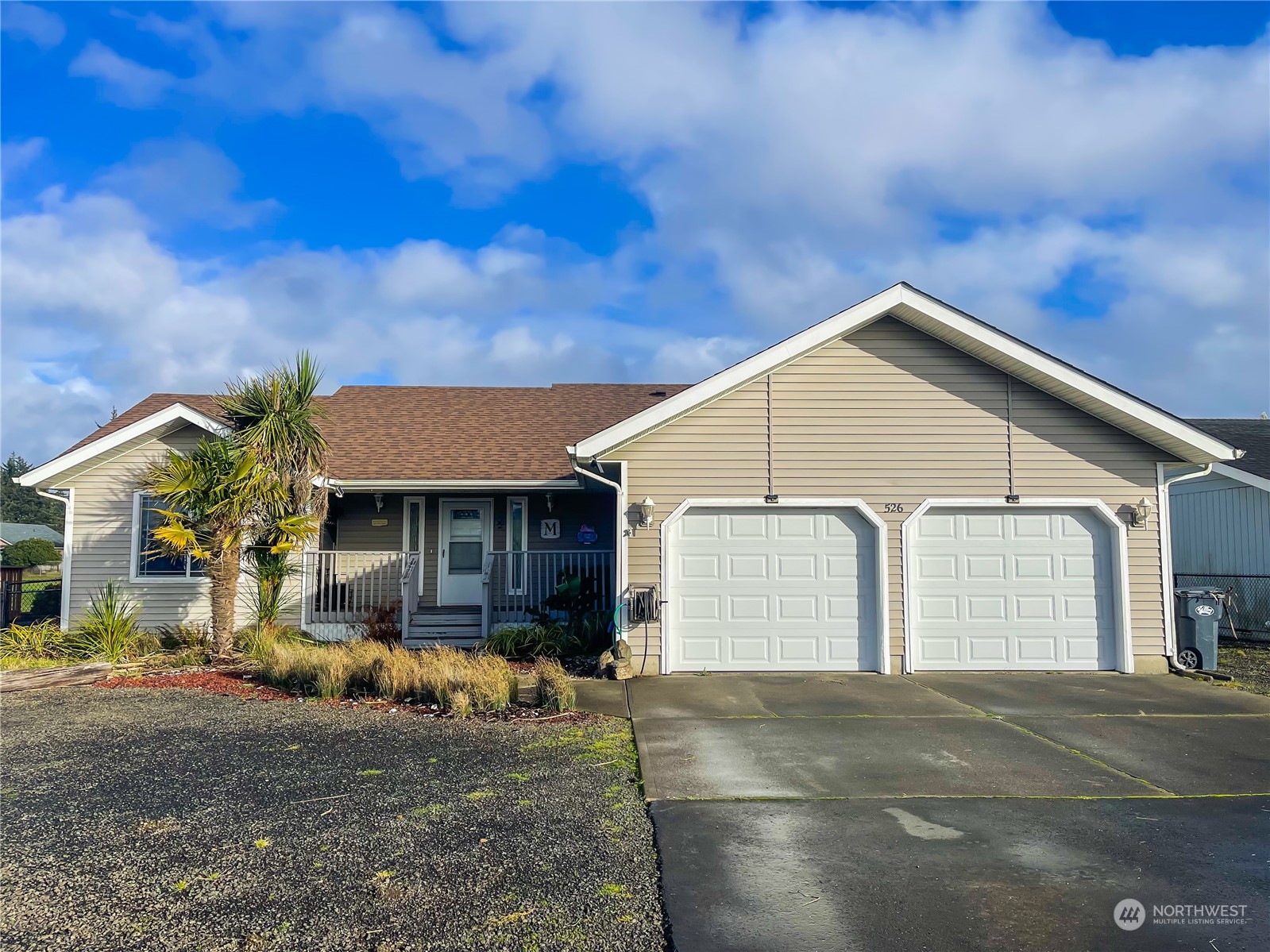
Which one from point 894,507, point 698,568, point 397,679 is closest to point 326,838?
point 397,679

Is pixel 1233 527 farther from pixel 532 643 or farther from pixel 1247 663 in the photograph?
pixel 532 643

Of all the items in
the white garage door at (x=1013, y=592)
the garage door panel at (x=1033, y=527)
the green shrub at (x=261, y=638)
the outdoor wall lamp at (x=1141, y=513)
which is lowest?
the green shrub at (x=261, y=638)

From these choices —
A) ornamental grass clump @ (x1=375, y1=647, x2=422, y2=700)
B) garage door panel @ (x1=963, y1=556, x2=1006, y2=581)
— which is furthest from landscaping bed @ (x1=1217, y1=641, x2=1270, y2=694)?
ornamental grass clump @ (x1=375, y1=647, x2=422, y2=700)

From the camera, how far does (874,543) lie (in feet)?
33.8

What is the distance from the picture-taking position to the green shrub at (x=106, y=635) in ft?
35.9

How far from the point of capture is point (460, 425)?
15.5 m

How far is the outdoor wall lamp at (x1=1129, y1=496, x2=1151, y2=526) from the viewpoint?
1013 centimetres

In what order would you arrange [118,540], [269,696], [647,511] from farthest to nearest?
1. [118,540]
2. [647,511]
3. [269,696]

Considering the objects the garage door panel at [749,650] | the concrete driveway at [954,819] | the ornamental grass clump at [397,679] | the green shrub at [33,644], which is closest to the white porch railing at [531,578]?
the garage door panel at [749,650]

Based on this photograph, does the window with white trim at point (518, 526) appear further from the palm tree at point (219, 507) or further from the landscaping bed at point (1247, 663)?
the landscaping bed at point (1247, 663)

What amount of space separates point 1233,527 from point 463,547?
46.8ft

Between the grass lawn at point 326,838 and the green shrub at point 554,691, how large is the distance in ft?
1.49

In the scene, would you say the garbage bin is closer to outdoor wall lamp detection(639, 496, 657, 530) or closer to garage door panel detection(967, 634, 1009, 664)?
garage door panel detection(967, 634, 1009, 664)

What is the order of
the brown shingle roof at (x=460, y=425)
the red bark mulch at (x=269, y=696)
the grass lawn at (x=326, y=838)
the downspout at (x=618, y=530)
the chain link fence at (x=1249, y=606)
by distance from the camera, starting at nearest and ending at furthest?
the grass lawn at (x=326, y=838)
the red bark mulch at (x=269, y=696)
the downspout at (x=618, y=530)
the brown shingle roof at (x=460, y=425)
the chain link fence at (x=1249, y=606)
